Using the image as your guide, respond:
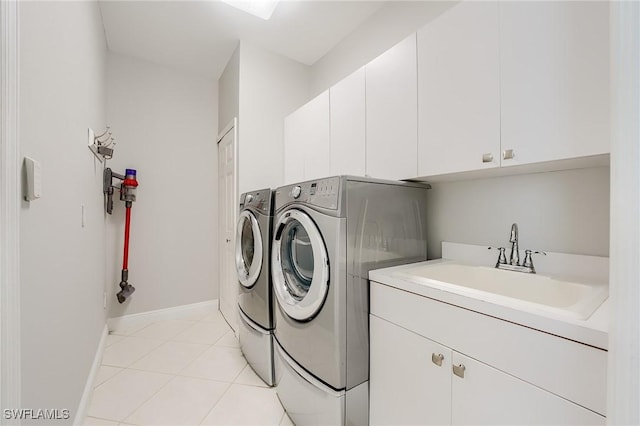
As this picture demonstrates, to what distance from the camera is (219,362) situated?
207cm

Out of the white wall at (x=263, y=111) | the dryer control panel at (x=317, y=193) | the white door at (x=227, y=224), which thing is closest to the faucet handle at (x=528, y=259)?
the dryer control panel at (x=317, y=193)

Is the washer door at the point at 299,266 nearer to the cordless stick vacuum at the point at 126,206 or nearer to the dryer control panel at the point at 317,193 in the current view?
the dryer control panel at the point at 317,193

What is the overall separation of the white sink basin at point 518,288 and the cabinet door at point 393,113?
55 cm

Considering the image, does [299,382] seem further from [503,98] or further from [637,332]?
[503,98]

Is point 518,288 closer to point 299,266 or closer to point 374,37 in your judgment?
point 299,266

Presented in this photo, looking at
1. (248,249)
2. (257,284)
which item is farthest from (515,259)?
(248,249)

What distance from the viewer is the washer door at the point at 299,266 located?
1.25m

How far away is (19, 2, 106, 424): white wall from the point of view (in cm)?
82

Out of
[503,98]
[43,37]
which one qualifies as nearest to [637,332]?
[503,98]

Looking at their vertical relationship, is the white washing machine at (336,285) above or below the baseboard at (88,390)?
above

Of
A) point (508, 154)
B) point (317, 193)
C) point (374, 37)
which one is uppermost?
point (374, 37)

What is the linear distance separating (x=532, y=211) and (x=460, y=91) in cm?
67

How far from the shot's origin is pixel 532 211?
50.3 inches

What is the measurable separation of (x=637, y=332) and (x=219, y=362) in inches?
90.0
